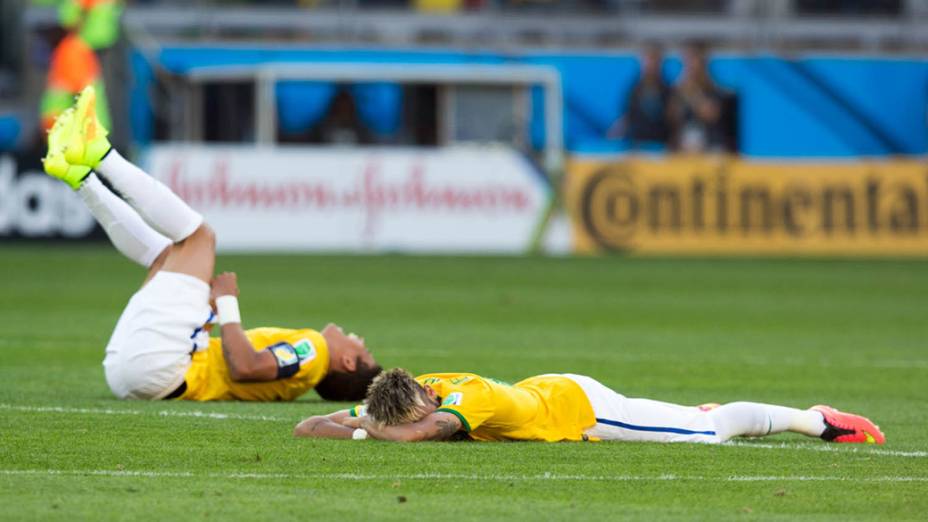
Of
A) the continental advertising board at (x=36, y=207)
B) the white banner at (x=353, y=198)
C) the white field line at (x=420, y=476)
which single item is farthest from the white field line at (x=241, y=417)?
the white banner at (x=353, y=198)

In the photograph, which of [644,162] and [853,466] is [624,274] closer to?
[644,162]

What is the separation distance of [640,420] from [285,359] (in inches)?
86.6

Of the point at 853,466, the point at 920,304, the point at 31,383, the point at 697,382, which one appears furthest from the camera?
the point at 920,304

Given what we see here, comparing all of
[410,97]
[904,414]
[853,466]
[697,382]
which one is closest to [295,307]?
[697,382]

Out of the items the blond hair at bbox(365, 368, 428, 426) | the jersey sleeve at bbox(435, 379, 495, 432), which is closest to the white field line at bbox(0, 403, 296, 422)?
the blond hair at bbox(365, 368, 428, 426)

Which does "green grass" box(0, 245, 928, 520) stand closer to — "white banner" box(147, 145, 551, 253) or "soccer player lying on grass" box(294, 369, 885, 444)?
"soccer player lying on grass" box(294, 369, 885, 444)

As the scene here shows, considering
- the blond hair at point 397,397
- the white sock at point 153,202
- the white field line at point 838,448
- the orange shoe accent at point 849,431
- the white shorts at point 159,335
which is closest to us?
the blond hair at point 397,397

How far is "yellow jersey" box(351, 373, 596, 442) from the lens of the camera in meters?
8.35

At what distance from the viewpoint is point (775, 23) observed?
34.3 metres

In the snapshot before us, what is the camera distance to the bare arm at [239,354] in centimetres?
980

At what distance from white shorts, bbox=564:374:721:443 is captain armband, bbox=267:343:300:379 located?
6.42 feet

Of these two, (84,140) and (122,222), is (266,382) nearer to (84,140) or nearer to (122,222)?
(122,222)

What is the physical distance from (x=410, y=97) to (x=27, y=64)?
6755 millimetres

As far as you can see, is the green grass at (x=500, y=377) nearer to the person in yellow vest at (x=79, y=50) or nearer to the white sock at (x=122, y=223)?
the white sock at (x=122, y=223)
